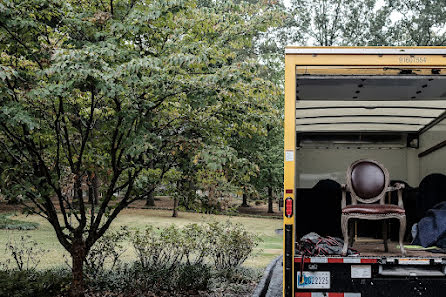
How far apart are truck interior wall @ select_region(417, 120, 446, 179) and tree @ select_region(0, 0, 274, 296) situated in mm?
3160

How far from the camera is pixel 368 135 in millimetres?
9078

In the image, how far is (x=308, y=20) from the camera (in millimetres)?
30188

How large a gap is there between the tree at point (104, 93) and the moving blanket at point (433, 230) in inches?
101

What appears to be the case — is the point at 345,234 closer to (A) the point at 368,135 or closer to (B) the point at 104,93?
(B) the point at 104,93

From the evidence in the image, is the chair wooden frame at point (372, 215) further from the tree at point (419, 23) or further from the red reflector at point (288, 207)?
the tree at point (419, 23)

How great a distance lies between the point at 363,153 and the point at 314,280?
14.7 ft

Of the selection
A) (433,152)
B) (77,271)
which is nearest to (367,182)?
(433,152)

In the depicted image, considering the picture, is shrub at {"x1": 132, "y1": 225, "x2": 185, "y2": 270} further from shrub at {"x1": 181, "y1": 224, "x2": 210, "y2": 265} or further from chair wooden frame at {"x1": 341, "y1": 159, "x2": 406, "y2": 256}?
chair wooden frame at {"x1": 341, "y1": 159, "x2": 406, "y2": 256}

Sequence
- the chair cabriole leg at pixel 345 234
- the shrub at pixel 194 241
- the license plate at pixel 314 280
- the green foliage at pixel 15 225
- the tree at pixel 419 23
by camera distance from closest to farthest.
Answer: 1. the license plate at pixel 314 280
2. the chair cabriole leg at pixel 345 234
3. the shrub at pixel 194 241
4. the green foliage at pixel 15 225
5. the tree at pixel 419 23

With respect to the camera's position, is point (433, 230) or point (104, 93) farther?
point (433, 230)

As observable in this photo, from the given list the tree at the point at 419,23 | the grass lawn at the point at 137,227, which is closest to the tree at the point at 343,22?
the tree at the point at 419,23

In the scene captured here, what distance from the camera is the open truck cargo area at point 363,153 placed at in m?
5.09

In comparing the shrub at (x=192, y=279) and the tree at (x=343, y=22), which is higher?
the tree at (x=343, y=22)

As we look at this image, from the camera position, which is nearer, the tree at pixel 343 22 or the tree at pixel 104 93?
the tree at pixel 104 93
